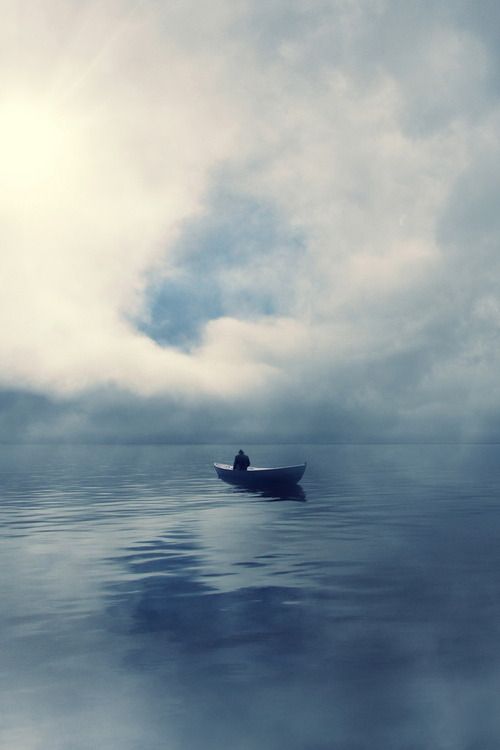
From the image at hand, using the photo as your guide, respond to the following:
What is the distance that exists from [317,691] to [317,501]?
43.7m

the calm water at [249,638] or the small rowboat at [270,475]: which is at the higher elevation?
the small rowboat at [270,475]

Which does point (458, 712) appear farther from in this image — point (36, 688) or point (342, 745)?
point (36, 688)

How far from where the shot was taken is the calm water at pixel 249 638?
40.1 ft

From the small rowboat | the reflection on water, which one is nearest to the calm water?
the reflection on water

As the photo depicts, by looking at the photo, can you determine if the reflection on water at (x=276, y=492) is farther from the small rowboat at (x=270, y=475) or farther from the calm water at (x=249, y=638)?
the calm water at (x=249, y=638)

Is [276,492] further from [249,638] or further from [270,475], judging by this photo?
[249,638]

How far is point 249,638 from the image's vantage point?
17.6 metres

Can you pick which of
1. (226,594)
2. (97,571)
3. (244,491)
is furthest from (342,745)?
(244,491)

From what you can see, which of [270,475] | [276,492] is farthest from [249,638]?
[276,492]

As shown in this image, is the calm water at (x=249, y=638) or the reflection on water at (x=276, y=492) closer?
the calm water at (x=249, y=638)

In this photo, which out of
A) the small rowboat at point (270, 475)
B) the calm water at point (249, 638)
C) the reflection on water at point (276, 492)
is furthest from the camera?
the small rowboat at point (270, 475)

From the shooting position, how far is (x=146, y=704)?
13.2m

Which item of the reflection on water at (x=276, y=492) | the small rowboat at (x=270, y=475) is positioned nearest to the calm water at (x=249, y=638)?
the reflection on water at (x=276, y=492)

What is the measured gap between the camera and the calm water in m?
12.2
